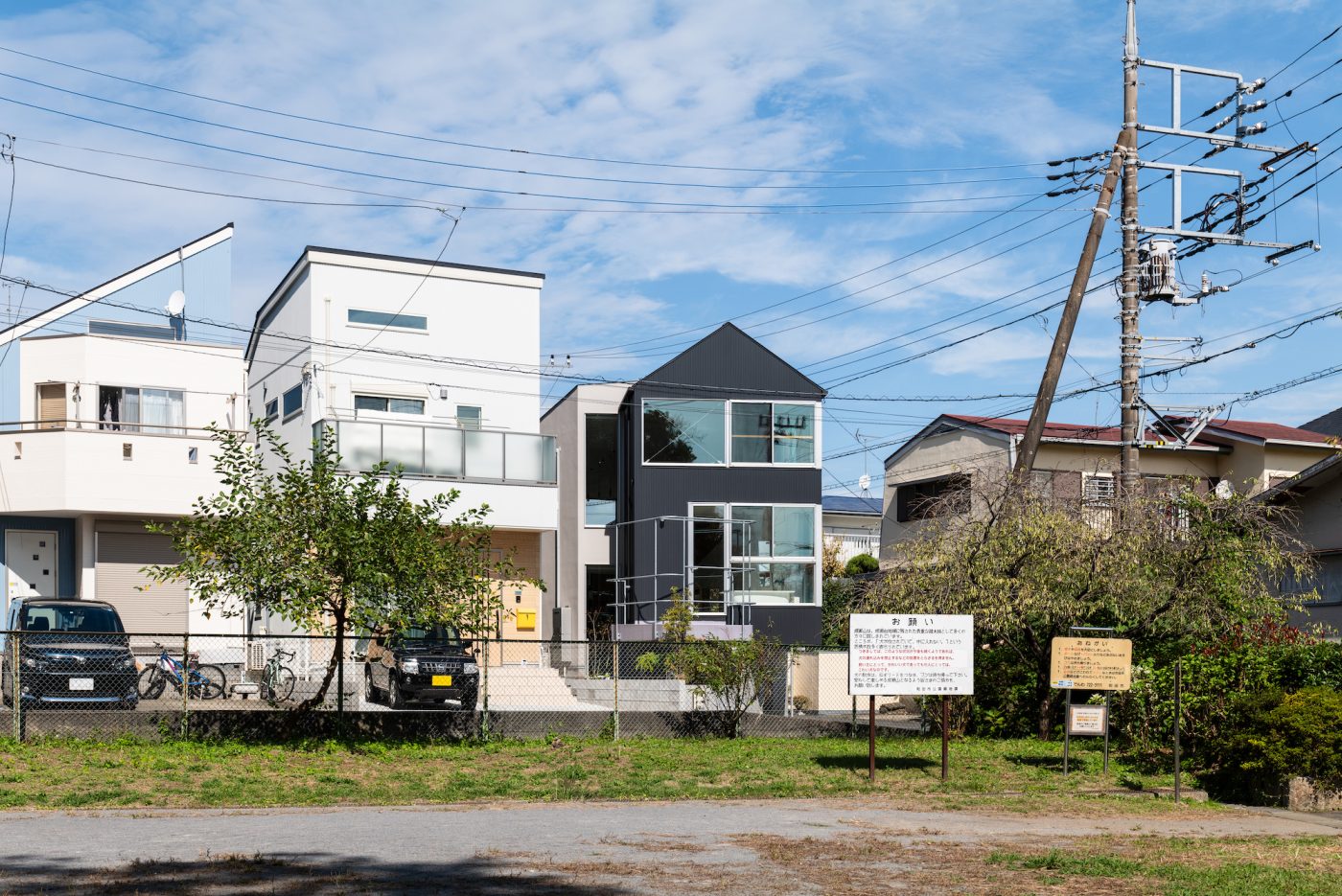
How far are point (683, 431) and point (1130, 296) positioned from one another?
570 inches

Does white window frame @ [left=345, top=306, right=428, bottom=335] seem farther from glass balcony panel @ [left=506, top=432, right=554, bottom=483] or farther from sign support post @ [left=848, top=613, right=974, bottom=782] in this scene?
sign support post @ [left=848, top=613, right=974, bottom=782]

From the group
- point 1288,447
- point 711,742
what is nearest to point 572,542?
point 711,742

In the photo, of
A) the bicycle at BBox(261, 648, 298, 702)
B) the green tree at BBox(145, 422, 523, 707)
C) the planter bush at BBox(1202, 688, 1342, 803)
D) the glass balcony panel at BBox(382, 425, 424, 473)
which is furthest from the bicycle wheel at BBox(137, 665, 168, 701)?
the planter bush at BBox(1202, 688, 1342, 803)

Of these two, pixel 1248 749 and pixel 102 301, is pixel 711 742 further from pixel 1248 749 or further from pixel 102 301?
pixel 102 301

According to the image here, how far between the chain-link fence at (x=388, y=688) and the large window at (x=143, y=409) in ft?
15.2

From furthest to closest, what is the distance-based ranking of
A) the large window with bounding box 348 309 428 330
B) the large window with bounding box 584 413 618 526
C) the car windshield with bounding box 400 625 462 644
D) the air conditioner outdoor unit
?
1. the large window with bounding box 584 413 618 526
2. the large window with bounding box 348 309 428 330
3. the air conditioner outdoor unit
4. the car windshield with bounding box 400 625 462 644

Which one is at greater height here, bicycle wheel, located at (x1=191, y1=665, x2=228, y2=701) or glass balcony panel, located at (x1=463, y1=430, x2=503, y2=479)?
glass balcony panel, located at (x1=463, y1=430, x2=503, y2=479)

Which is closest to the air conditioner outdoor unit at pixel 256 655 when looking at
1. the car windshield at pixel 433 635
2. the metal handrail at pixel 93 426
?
the metal handrail at pixel 93 426

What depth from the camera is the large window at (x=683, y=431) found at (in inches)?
1351

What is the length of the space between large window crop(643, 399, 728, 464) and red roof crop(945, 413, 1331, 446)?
27.4 feet

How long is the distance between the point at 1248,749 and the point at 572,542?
21828 mm

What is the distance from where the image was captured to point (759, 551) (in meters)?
34.2

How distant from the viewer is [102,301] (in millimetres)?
33469

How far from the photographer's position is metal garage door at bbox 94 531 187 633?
1139 inches
